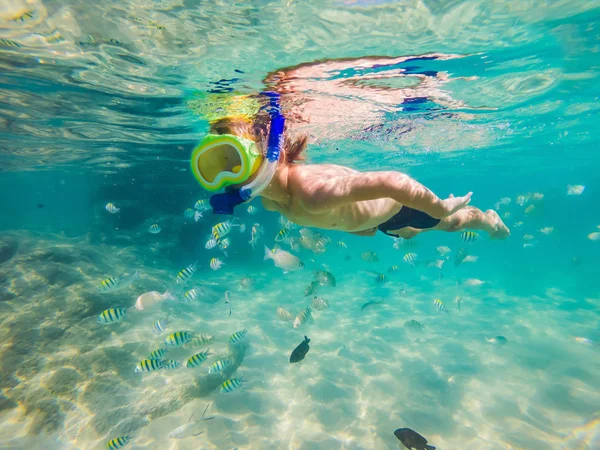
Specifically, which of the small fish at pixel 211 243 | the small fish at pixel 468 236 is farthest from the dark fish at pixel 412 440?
the small fish at pixel 211 243

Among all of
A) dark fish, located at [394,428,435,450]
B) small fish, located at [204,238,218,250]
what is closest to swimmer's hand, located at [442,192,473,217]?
dark fish, located at [394,428,435,450]

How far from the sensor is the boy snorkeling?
2.37 meters

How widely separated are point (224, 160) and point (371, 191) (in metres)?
1.30

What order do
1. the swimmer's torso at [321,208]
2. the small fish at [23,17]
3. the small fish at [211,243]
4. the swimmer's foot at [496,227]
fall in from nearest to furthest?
the swimmer's torso at [321,208] < the swimmer's foot at [496,227] < the small fish at [23,17] < the small fish at [211,243]

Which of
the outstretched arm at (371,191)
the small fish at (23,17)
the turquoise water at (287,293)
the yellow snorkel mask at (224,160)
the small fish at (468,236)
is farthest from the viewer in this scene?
the small fish at (468,236)

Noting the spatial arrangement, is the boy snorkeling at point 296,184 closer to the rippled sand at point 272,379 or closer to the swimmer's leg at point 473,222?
the swimmer's leg at point 473,222

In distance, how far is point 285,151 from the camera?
11.8ft

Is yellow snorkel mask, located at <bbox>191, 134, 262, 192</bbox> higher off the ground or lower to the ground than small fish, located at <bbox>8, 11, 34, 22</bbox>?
lower

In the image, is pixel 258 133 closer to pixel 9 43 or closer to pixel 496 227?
pixel 496 227

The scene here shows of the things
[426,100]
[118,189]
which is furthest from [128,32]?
[118,189]

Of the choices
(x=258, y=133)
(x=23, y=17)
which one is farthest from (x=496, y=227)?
(x=23, y=17)

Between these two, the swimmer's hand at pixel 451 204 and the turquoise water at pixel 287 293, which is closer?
the swimmer's hand at pixel 451 204

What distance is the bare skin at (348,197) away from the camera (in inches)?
105

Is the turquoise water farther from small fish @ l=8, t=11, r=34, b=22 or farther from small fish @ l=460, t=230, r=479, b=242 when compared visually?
small fish @ l=460, t=230, r=479, b=242
